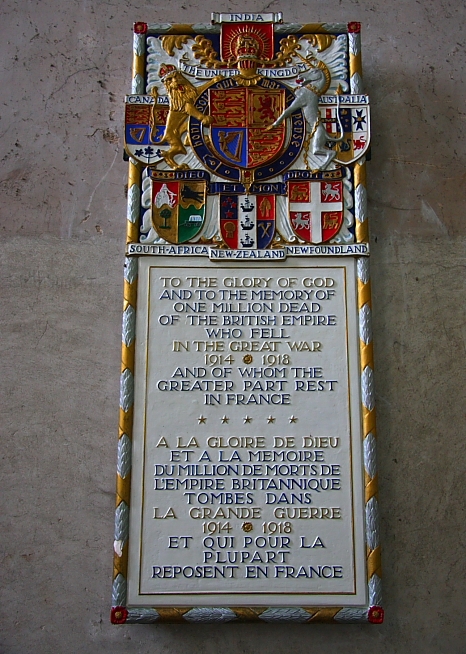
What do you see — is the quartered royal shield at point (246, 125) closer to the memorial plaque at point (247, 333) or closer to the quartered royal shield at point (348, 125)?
the memorial plaque at point (247, 333)

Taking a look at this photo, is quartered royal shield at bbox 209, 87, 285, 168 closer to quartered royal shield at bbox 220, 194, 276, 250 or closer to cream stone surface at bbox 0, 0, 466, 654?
quartered royal shield at bbox 220, 194, 276, 250

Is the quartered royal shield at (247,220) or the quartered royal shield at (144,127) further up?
the quartered royal shield at (144,127)

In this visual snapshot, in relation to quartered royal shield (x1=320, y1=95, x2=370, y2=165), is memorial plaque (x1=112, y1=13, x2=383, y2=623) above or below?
below

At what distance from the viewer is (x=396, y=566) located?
473 cm

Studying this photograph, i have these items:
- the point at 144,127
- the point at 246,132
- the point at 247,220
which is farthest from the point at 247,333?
the point at 144,127

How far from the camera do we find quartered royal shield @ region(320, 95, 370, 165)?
17.6 ft

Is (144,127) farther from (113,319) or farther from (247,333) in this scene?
(247,333)

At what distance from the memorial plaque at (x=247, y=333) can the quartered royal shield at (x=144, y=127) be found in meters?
0.01

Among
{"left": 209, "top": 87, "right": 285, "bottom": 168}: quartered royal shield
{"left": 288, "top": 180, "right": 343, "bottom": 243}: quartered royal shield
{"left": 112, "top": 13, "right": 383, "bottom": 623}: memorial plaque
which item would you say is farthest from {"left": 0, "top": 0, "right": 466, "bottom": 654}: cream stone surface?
{"left": 209, "top": 87, "right": 285, "bottom": 168}: quartered royal shield

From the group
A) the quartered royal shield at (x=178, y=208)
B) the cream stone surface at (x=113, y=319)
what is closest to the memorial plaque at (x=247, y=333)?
the quartered royal shield at (x=178, y=208)

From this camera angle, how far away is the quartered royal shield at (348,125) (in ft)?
17.6

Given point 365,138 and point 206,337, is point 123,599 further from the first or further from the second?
point 365,138

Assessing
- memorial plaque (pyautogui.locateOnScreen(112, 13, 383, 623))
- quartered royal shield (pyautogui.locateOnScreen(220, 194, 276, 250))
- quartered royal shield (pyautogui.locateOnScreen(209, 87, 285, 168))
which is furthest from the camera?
quartered royal shield (pyautogui.locateOnScreen(209, 87, 285, 168))

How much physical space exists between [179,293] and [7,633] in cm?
242
